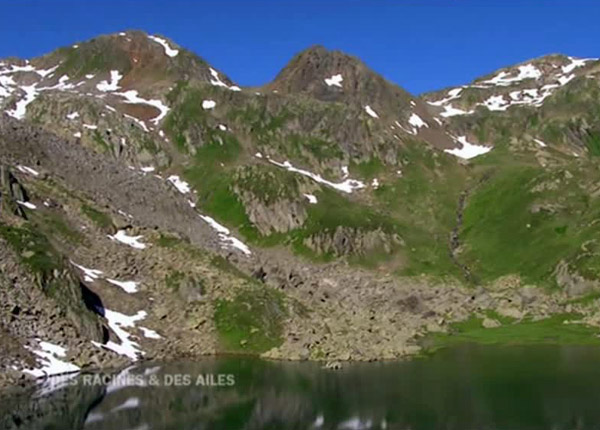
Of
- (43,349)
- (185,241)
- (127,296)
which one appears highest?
(185,241)

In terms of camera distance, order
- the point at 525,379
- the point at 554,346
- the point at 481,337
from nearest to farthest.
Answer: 1. the point at 525,379
2. the point at 554,346
3. the point at 481,337

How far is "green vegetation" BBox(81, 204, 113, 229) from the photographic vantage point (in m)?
147

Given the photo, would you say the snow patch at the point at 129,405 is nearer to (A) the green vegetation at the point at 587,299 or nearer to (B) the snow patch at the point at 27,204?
(B) the snow patch at the point at 27,204

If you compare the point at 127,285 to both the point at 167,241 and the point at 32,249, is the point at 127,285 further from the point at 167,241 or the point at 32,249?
the point at 32,249

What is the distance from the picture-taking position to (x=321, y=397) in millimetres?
89625

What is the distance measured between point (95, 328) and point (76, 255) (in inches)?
1010

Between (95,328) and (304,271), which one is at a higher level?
(304,271)

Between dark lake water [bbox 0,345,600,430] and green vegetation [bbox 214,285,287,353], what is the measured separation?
6.96 m

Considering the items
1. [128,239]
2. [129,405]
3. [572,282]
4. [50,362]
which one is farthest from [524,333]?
[129,405]

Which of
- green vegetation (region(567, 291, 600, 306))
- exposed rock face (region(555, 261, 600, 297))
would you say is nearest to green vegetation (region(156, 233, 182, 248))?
green vegetation (region(567, 291, 600, 306))

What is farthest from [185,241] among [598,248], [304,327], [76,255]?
[598,248]

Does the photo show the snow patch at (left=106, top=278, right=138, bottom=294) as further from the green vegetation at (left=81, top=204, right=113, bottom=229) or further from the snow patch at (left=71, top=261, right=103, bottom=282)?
the green vegetation at (left=81, top=204, right=113, bottom=229)

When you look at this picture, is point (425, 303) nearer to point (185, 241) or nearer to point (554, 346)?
point (554, 346)

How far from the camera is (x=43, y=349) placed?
333 feet
